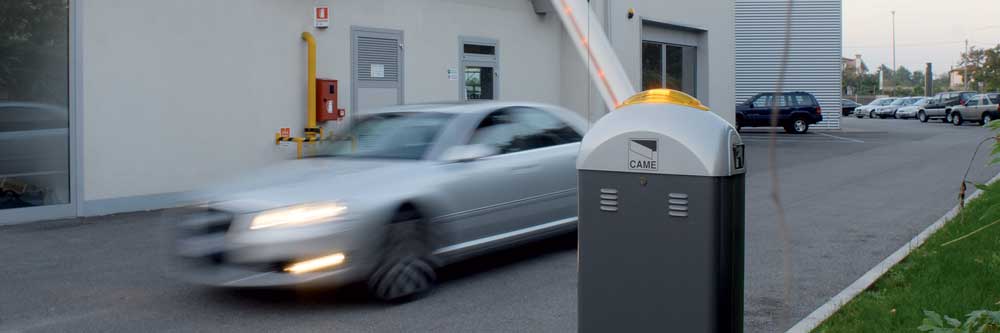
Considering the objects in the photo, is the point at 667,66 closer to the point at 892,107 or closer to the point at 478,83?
the point at 478,83

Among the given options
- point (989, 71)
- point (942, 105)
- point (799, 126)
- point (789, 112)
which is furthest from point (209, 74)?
point (942, 105)

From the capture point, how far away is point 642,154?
346 cm

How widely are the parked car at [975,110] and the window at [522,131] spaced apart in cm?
3810

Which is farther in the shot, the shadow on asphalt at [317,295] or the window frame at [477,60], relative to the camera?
the window frame at [477,60]

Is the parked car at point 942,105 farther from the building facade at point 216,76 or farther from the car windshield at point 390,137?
the car windshield at point 390,137

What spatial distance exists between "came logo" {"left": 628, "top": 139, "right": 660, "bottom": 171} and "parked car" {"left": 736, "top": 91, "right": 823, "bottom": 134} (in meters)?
32.9

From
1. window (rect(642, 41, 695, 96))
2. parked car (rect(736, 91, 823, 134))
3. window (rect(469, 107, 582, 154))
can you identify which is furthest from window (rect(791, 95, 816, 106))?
window (rect(469, 107, 582, 154))

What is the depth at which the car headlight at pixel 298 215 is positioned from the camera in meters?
6.45

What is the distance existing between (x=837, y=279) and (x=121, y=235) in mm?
7000

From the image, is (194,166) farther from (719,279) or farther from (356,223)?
(719,279)

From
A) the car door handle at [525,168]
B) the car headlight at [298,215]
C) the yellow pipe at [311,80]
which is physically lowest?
the car headlight at [298,215]

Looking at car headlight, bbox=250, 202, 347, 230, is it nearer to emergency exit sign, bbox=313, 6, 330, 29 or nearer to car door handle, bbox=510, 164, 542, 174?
car door handle, bbox=510, 164, 542, 174

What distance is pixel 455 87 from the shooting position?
1716cm

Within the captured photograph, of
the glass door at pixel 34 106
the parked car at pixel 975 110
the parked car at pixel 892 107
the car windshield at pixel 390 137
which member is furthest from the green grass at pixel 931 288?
the parked car at pixel 892 107
